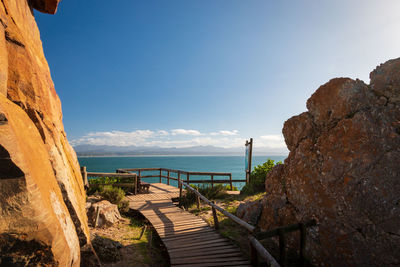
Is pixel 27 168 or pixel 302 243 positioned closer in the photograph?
pixel 27 168

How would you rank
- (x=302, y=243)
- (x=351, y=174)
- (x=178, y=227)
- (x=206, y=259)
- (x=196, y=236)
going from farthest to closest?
1. (x=178, y=227)
2. (x=196, y=236)
3. (x=206, y=259)
4. (x=302, y=243)
5. (x=351, y=174)

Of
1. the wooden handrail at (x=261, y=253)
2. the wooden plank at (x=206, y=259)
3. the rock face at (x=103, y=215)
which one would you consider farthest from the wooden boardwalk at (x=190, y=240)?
the rock face at (x=103, y=215)

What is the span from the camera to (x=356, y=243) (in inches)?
153

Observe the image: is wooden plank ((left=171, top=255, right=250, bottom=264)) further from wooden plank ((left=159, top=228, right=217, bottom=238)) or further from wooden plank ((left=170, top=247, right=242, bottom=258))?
wooden plank ((left=159, top=228, right=217, bottom=238))

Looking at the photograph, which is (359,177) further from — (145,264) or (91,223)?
(91,223)

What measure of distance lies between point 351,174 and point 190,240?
456 centimetres

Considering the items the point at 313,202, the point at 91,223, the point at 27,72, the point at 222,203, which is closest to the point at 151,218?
the point at 91,223

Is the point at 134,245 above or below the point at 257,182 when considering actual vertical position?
below

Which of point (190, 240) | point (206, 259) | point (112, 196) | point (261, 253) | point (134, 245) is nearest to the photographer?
point (261, 253)

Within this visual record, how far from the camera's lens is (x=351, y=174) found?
4.17 metres

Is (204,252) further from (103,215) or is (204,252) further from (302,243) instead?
(103,215)

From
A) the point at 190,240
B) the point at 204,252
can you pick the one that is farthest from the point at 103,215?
the point at 204,252

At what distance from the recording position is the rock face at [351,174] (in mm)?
3709

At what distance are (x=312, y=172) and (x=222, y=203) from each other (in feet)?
22.0
